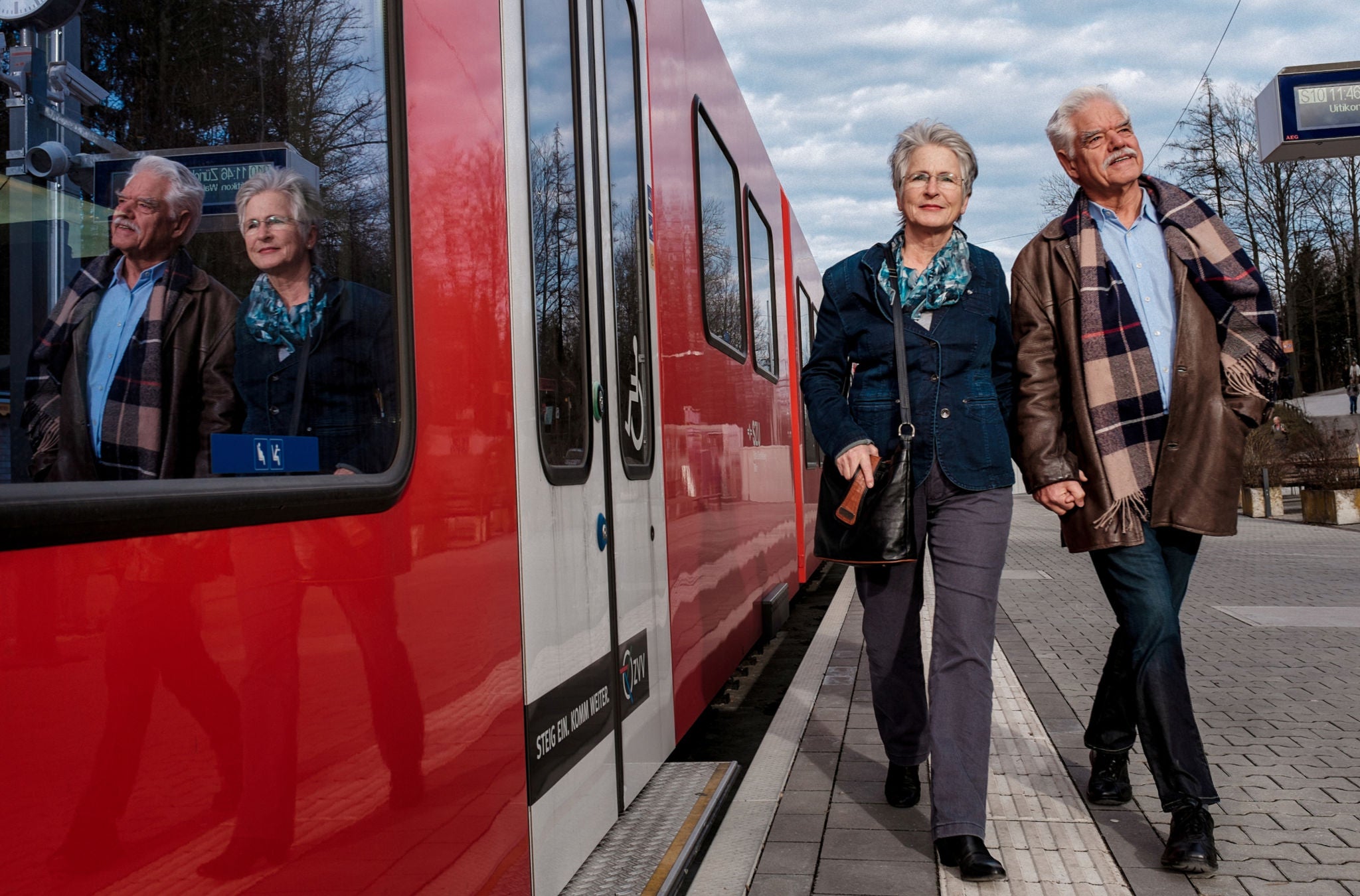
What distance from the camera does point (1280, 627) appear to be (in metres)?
8.12

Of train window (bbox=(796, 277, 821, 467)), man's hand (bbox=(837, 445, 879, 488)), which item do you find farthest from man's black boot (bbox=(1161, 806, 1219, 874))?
train window (bbox=(796, 277, 821, 467))

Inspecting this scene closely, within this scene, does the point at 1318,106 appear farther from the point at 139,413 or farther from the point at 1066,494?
the point at 139,413

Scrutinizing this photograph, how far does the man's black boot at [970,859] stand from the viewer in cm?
335

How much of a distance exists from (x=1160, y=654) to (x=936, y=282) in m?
1.24

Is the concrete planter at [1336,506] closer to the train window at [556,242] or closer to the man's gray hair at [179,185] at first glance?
the train window at [556,242]

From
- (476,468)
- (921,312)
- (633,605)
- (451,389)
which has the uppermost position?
(921,312)

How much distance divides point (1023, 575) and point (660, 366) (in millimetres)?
8886

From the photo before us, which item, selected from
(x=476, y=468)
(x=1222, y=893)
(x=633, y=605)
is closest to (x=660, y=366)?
(x=633, y=605)

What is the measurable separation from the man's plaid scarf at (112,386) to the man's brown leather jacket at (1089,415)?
8.53 feet

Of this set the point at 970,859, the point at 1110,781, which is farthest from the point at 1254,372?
the point at 970,859

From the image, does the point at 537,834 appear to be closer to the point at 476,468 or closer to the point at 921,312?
the point at 476,468

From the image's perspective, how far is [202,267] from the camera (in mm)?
1947

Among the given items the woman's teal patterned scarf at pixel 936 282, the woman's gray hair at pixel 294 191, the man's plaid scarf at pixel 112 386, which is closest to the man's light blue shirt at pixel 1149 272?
the woman's teal patterned scarf at pixel 936 282

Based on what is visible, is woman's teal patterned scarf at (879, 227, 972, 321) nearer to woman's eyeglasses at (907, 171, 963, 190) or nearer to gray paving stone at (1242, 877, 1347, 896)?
woman's eyeglasses at (907, 171, 963, 190)
